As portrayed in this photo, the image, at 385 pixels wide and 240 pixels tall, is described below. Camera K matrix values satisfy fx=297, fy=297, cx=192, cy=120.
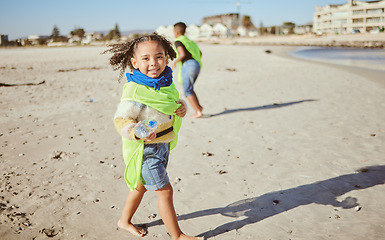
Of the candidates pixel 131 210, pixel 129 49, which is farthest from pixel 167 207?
pixel 129 49

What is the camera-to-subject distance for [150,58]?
2482mm

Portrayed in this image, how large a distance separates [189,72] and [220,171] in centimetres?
321

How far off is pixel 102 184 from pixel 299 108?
6052mm

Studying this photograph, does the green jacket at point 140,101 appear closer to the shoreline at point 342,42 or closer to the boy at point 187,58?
the boy at point 187,58

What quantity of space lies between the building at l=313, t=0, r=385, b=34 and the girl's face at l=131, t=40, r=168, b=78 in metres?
91.7

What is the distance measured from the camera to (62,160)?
4.83 metres

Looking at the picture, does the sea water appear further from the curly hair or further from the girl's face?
the girl's face

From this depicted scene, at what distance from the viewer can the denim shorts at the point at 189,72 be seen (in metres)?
6.98

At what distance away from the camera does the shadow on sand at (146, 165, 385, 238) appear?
3.29m

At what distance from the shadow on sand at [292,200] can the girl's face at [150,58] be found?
1.68 meters

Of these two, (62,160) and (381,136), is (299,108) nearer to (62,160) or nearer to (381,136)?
(381,136)

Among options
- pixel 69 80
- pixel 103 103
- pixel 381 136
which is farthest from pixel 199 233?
pixel 69 80

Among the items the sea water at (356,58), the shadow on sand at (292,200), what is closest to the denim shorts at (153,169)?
the shadow on sand at (292,200)

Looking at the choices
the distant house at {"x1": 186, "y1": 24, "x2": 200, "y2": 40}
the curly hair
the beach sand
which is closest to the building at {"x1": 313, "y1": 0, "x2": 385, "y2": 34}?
the distant house at {"x1": 186, "y1": 24, "x2": 200, "y2": 40}
